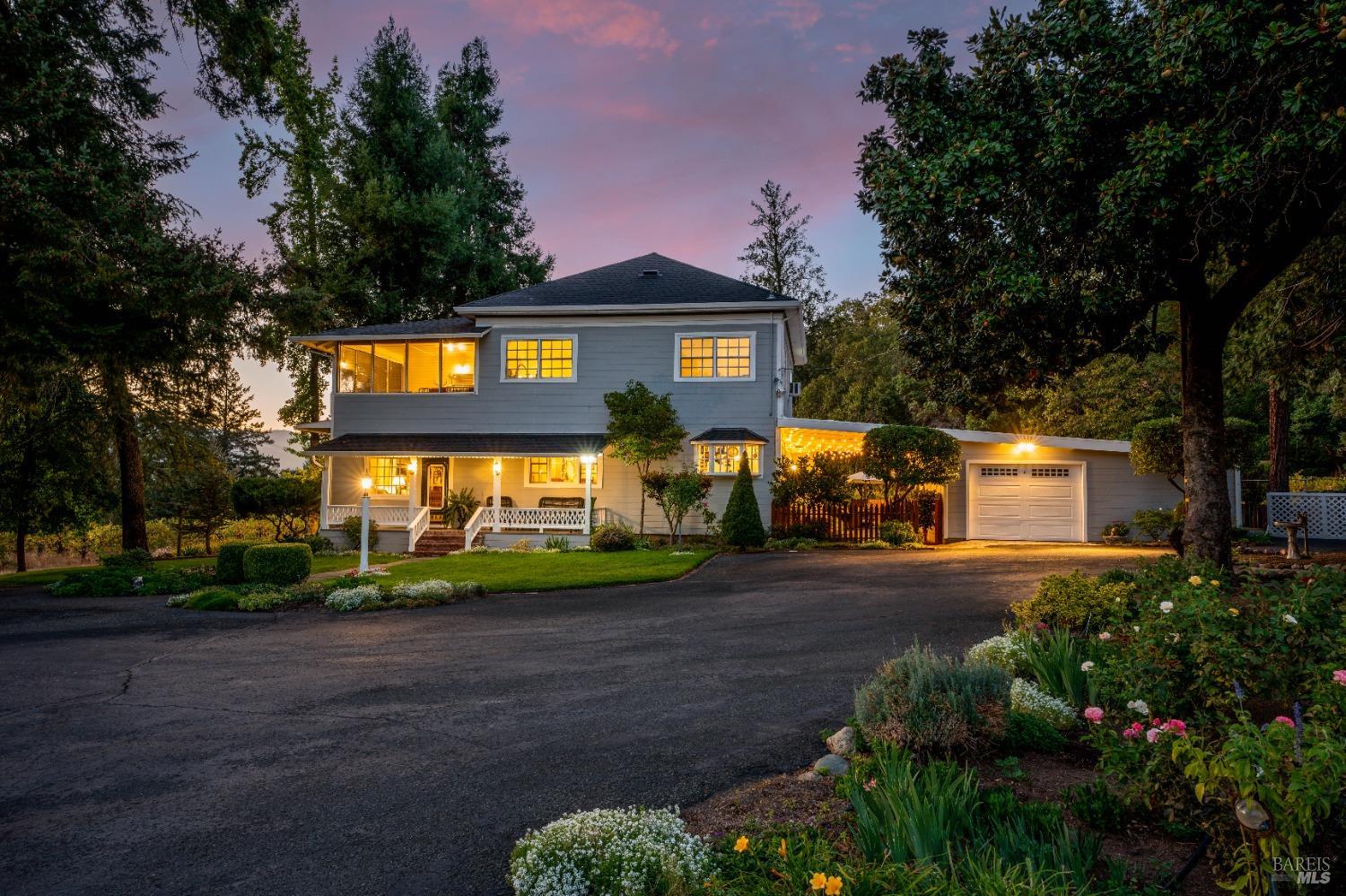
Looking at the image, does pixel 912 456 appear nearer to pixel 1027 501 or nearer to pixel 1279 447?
pixel 1027 501

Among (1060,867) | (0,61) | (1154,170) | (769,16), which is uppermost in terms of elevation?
(769,16)

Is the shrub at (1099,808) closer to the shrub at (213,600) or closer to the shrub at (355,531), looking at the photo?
the shrub at (213,600)

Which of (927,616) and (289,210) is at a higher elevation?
(289,210)

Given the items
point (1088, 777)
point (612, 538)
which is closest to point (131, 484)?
point (612, 538)

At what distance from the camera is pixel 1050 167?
7.09 metres

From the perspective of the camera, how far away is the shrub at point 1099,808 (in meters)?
3.20

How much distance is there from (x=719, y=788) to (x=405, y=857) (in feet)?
5.76

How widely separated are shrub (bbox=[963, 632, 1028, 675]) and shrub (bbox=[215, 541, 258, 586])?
42.9 feet

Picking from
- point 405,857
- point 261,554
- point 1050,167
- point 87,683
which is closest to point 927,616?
point 1050,167

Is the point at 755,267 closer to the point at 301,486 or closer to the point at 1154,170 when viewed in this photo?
the point at 301,486

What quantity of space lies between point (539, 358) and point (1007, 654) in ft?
55.9

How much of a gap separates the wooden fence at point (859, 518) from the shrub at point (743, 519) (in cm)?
149

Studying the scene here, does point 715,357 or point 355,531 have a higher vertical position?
point 715,357

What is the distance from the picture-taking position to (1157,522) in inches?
716
